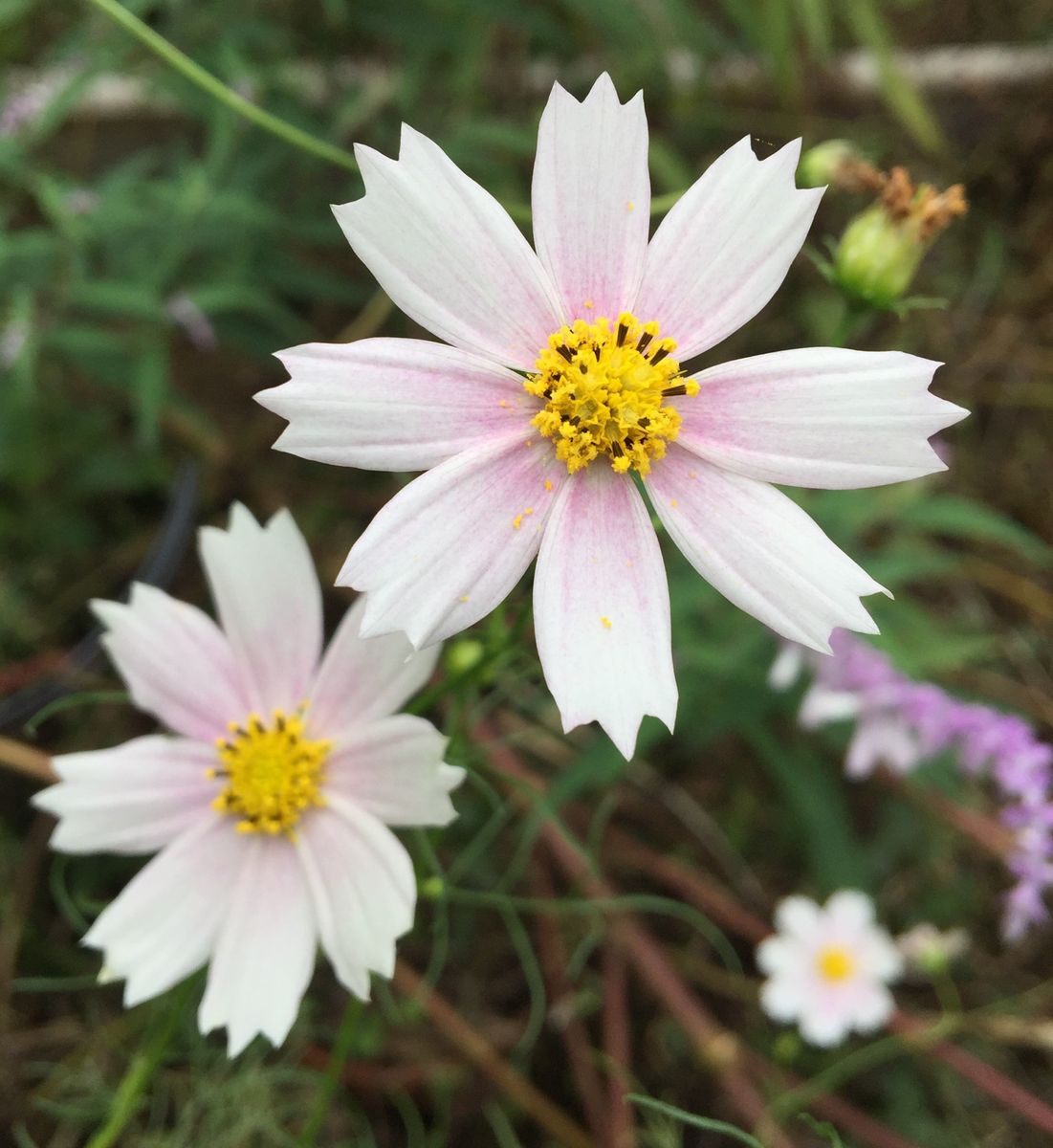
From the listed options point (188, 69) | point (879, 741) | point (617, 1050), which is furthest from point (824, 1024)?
point (188, 69)

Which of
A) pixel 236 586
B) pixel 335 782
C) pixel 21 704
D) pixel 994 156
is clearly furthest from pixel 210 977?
pixel 994 156

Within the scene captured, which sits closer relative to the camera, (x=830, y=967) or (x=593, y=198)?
(x=593, y=198)

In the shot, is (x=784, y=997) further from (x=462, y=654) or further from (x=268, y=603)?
(x=268, y=603)

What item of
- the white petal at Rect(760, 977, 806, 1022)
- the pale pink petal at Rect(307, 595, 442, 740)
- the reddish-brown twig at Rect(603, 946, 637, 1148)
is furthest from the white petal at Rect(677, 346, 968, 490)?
the white petal at Rect(760, 977, 806, 1022)

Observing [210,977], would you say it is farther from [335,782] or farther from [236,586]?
[236,586]

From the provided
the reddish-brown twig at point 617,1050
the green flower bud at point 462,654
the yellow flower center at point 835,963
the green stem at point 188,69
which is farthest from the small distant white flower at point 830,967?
the green stem at point 188,69

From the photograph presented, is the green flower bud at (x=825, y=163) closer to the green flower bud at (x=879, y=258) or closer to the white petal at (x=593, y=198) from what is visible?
the green flower bud at (x=879, y=258)

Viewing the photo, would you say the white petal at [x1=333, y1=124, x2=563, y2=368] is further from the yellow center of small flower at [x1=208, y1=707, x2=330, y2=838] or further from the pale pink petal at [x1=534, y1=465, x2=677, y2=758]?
the yellow center of small flower at [x1=208, y1=707, x2=330, y2=838]
